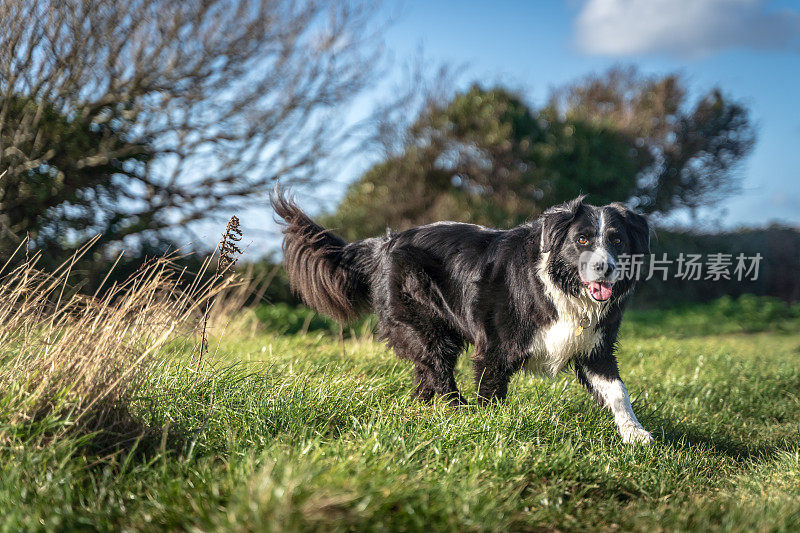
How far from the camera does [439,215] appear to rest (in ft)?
42.7

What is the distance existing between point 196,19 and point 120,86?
147 centimetres

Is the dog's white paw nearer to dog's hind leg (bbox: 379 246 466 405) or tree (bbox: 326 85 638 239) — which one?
dog's hind leg (bbox: 379 246 466 405)

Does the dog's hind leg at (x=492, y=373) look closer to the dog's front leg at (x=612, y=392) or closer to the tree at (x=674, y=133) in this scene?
the dog's front leg at (x=612, y=392)

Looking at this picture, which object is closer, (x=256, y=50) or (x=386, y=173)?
(x=256, y=50)

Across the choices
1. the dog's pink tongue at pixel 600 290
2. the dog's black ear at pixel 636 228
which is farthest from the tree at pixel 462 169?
the dog's pink tongue at pixel 600 290

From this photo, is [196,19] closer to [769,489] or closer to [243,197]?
[243,197]

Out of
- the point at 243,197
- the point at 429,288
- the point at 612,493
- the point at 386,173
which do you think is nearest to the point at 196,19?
the point at 243,197

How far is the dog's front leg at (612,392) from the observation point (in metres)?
3.85

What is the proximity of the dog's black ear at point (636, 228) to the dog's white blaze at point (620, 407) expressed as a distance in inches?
34.9

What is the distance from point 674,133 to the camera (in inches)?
754

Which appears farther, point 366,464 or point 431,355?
point 431,355

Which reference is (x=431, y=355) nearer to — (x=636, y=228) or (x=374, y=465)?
(x=636, y=228)

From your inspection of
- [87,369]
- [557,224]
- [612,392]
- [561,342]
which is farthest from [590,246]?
[87,369]

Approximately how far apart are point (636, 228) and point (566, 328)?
83 cm
